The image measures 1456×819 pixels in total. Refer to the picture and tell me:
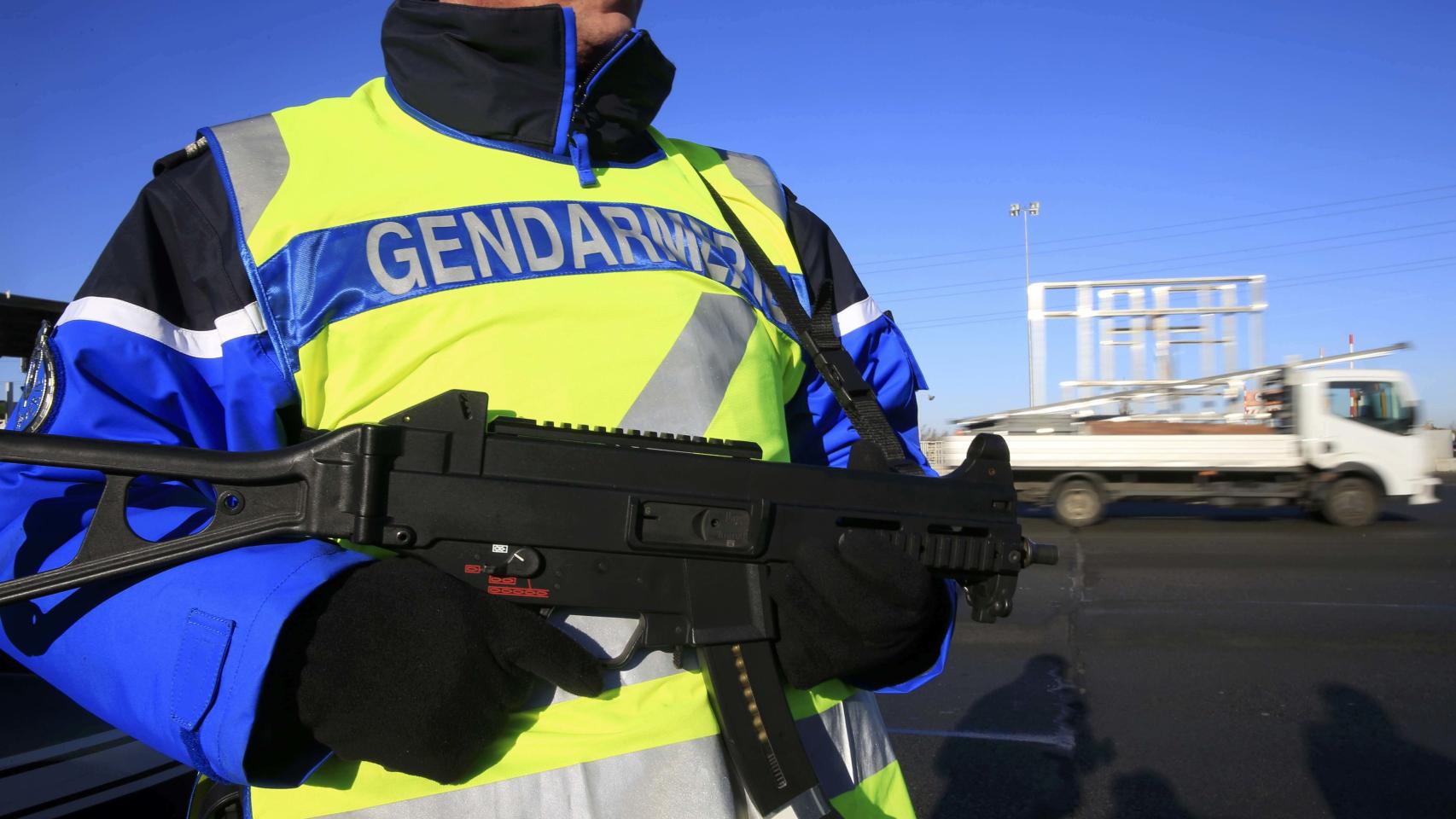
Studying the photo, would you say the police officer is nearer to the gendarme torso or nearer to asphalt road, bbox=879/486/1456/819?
the gendarme torso

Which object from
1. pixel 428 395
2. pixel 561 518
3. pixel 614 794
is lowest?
pixel 614 794

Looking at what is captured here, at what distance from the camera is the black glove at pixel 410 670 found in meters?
1.08

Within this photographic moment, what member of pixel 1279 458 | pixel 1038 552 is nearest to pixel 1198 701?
pixel 1038 552

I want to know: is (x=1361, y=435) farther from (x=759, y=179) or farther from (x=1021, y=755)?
(x=759, y=179)

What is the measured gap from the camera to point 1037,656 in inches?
274

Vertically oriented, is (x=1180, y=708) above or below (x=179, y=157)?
below

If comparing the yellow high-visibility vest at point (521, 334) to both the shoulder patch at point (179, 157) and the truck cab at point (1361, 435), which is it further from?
the truck cab at point (1361, 435)

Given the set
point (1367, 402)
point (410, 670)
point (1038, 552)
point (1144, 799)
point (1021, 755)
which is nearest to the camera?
point (410, 670)

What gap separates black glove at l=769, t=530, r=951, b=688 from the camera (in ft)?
4.22

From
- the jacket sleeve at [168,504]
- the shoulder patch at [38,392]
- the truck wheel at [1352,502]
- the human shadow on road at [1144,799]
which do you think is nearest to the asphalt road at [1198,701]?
the human shadow on road at [1144,799]

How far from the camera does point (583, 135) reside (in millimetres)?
1501

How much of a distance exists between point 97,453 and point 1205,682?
20.9 ft

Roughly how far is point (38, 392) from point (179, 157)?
34 cm

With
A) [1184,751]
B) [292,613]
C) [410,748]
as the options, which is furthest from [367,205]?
[1184,751]
